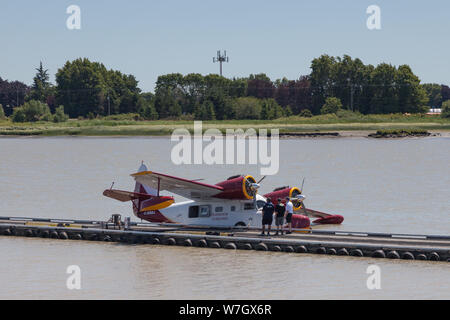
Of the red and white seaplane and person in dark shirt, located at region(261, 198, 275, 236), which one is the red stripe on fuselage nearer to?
the red and white seaplane

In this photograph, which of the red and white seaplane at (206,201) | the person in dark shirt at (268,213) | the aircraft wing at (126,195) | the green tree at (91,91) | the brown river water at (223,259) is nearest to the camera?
the brown river water at (223,259)

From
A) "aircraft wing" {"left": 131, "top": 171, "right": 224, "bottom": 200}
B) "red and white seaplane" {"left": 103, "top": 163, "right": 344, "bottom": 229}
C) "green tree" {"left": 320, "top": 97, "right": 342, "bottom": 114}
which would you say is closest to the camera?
"aircraft wing" {"left": 131, "top": 171, "right": 224, "bottom": 200}

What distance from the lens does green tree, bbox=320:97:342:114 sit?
495 ft

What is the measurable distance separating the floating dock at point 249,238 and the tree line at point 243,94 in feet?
358

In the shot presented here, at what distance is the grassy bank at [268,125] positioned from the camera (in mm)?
130875

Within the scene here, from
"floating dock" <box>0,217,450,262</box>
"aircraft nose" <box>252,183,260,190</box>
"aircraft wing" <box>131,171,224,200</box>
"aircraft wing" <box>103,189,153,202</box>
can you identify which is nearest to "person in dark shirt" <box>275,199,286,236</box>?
"floating dock" <box>0,217,450,262</box>

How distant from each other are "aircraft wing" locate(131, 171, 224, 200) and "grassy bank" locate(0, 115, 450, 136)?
336 ft

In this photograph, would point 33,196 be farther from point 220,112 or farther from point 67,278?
point 220,112

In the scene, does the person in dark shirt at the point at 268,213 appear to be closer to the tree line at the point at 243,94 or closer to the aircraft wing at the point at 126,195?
the aircraft wing at the point at 126,195

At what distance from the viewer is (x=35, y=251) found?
29109mm

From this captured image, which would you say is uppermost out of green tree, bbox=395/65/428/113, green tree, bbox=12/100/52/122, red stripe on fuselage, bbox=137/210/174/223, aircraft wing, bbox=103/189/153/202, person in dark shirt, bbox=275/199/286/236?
green tree, bbox=395/65/428/113

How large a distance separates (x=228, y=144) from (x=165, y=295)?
11150 centimetres

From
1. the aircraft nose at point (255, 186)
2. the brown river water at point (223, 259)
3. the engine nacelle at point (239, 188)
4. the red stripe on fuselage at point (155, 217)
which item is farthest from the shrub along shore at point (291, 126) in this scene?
the aircraft nose at point (255, 186)

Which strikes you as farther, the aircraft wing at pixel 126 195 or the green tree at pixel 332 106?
the green tree at pixel 332 106
